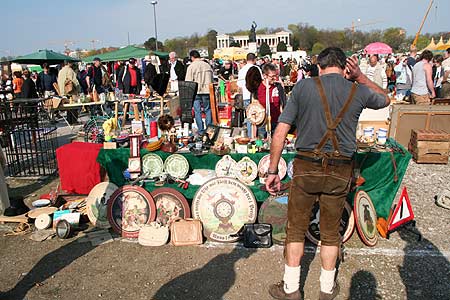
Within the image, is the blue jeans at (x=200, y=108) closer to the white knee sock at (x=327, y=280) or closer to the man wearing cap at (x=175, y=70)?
the man wearing cap at (x=175, y=70)

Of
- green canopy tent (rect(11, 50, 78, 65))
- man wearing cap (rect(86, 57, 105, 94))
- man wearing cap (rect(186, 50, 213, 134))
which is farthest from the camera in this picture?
green canopy tent (rect(11, 50, 78, 65))

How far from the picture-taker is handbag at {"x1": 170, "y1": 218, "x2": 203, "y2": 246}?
179 inches

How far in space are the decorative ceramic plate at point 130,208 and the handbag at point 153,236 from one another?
22 cm

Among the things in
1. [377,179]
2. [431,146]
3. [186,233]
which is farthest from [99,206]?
[431,146]

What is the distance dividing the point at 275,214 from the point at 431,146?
14.4ft

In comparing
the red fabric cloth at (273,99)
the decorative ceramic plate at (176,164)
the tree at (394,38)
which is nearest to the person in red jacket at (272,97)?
the red fabric cloth at (273,99)

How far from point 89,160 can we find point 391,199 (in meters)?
4.42

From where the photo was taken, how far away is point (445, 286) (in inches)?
143

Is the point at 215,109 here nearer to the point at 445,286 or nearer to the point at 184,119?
the point at 184,119

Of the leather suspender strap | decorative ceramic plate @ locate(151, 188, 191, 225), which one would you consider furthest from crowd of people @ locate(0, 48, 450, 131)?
the leather suspender strap

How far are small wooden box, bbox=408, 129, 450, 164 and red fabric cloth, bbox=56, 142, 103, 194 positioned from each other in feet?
19.4

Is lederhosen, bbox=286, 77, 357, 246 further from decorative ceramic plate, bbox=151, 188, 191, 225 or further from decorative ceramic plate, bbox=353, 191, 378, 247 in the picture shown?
decorative ceramic plate, bbox=151, 188, 191, 225

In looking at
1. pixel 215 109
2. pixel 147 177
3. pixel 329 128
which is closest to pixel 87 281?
pixel 147 177

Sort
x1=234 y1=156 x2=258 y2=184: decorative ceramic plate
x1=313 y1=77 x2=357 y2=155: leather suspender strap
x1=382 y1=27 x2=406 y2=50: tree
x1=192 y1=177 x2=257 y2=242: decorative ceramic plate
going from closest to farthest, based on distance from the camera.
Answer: x1=313 y1=77 x2=357 y2=155: leather suspender strap < x1=192 y1=177 x2=257 y2=242: decorative ceramic plate < x1=234 y1=156 x2=258 y2=184: decorative ceramic plate < x1=382 y1=27 x2=406 y2=50: tree
